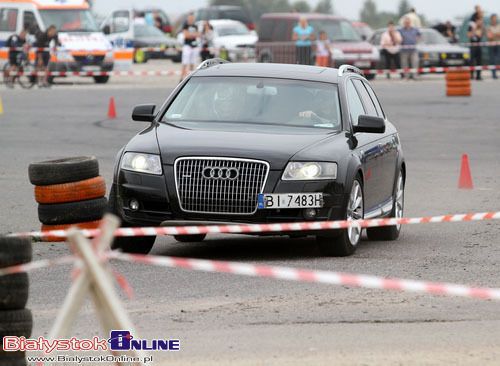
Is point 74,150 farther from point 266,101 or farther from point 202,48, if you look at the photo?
point 202,48

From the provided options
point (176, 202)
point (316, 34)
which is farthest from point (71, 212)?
point (316, 34)

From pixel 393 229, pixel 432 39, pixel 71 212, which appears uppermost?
pixel 71 212

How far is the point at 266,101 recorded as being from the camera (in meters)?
12.7

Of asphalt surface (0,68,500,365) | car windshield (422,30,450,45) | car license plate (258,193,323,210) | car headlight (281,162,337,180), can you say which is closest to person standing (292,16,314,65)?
car windshield (422,30,450,45)

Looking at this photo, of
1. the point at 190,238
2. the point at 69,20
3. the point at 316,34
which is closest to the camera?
the point at 190,238

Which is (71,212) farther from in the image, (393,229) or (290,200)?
(393,229)

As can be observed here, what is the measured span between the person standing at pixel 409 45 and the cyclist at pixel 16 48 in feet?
40.4

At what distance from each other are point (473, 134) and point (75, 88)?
1661 cm

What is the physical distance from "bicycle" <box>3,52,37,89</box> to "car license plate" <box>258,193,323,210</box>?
28.5 m

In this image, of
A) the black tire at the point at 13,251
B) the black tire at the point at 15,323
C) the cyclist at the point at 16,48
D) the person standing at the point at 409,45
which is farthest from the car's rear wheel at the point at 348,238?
the person standing at the point at 409,45

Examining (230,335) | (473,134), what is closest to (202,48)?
(473,134)

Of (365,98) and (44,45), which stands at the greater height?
(365,98)

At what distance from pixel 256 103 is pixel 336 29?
3308 cm

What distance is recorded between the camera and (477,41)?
43.3 metres
